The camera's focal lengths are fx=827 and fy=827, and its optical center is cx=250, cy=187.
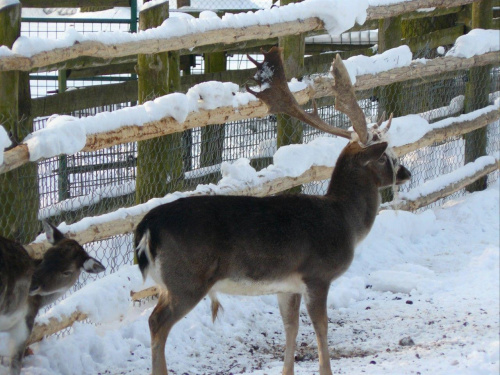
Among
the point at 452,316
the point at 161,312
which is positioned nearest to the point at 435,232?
the point at 452,316

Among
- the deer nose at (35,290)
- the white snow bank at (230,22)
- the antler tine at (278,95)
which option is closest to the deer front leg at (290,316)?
the antler tine at (278,95)

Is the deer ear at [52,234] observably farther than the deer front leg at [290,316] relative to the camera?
No

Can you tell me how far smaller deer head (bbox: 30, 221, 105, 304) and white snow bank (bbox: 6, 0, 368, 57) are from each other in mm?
1179

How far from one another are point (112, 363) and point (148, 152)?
170 centimetres

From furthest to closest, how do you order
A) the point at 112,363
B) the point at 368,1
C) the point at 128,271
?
the point at 368,1 < the point at 128,271 < the point at 112,363

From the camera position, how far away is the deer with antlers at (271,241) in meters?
4.87

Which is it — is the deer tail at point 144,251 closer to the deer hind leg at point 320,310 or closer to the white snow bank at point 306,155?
the deer hind leg at point 320,310

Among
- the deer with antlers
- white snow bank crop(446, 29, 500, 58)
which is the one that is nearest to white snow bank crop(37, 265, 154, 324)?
the deer with antlers

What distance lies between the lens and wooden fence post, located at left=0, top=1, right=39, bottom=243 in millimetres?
5262

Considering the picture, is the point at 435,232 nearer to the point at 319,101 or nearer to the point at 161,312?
the point at 319,101

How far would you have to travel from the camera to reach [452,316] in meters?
6.62

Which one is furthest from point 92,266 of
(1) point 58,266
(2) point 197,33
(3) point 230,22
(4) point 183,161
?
(3) point 230,22

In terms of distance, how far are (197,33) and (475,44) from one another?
4777 mm

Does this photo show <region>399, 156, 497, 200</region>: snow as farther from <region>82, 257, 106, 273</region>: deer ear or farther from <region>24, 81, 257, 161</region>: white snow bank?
<region>82, 257, 106, 273</region>: deer ear
